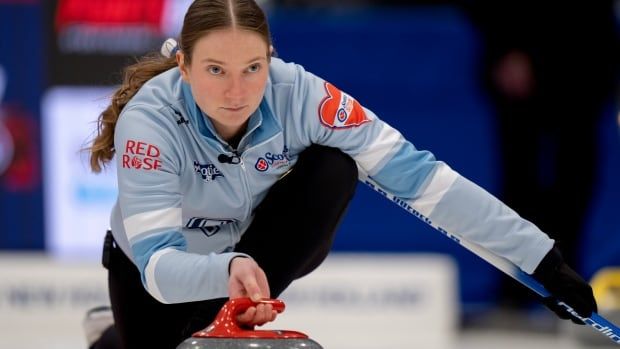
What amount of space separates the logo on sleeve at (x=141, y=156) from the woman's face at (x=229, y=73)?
15 centimetres

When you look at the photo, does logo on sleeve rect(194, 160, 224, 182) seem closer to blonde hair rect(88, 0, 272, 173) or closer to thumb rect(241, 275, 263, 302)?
blonde hair rect(88, 0, 272, 173)

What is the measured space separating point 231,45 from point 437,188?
627mm

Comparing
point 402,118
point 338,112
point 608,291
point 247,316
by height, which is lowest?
point 608,291

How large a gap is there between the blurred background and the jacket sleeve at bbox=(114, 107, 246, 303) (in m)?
2.82

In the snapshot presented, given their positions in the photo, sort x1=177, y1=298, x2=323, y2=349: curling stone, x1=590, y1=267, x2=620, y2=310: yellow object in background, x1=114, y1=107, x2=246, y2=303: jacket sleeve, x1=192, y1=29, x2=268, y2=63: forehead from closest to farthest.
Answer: x1=177, y1=298, x2=323, y2=349: curling stone → x1=114, y1=107, x2=246, y2=303: jacket sleeve → x1=192, y1=29, x2=268, y2=63: forehead → x1=590, y1=267, x2=620, y2=310: yellow object in background

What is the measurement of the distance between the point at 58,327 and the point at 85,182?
69 centimetres

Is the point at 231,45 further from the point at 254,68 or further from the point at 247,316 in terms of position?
the point at 247,316

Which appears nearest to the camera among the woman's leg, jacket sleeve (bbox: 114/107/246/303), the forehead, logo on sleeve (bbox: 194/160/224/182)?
jacket sleeve (bbox: 114/107/246/303)

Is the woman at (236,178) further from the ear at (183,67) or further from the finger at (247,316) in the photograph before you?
the finger at (247,316)

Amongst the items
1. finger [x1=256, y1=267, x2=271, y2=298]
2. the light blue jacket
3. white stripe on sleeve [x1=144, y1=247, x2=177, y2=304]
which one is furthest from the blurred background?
finger [x1=256, y1=267, x2=271, y2=298]

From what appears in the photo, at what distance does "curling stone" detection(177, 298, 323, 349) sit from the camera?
2.11m

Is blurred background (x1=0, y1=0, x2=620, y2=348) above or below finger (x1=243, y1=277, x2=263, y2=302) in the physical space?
below

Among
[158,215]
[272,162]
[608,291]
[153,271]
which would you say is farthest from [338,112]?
[608,291]

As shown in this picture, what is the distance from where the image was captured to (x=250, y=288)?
215 cm
